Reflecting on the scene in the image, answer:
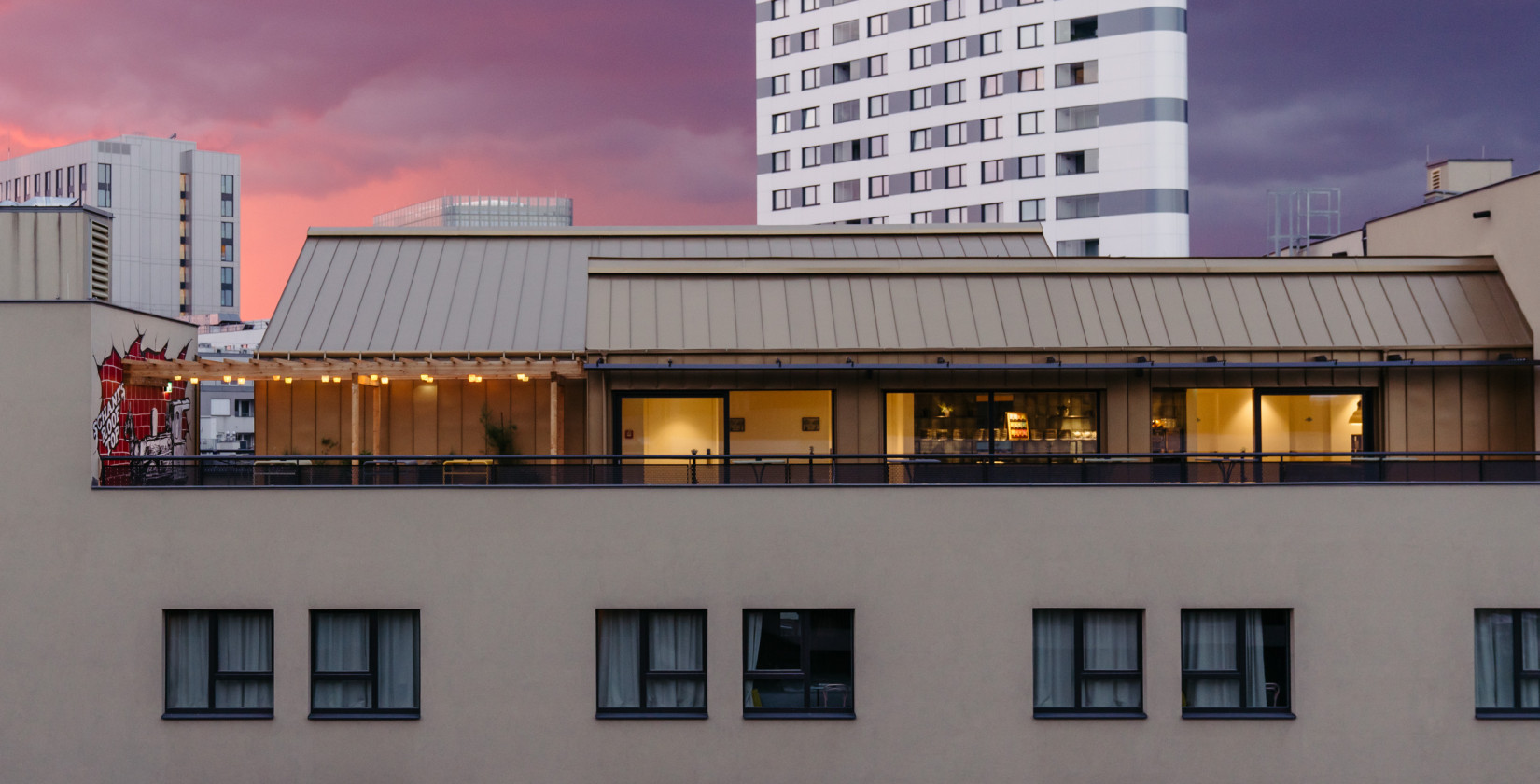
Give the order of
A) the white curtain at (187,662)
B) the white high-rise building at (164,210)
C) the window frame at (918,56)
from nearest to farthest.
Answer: the white curtain at (187,662), the window frame at (918,56), the white high-rise building at (164,210)

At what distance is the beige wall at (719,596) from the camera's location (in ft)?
44.3

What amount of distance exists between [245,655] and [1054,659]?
10861 millimetres

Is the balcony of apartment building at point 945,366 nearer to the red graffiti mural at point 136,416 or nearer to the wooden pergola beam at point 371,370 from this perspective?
the wooden pergola beam at point 371,370

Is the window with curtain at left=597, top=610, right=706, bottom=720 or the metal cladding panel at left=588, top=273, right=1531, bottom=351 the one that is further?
the metal cladding panel at left=588, top=273, right=1531, bottom=351

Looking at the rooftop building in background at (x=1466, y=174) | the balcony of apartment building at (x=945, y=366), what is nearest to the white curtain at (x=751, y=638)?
the balcony of apartment building at (x=945, y=366)

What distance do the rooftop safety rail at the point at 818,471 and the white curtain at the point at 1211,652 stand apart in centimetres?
185

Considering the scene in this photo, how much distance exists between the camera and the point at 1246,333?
17.2m

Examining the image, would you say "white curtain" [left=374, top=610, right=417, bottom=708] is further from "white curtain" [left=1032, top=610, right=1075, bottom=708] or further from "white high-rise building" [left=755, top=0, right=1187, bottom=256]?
"white high-rise building" [left=755, top=0, right=1187, bottom=256]

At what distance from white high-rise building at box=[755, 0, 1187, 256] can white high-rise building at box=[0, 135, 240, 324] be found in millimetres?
97123

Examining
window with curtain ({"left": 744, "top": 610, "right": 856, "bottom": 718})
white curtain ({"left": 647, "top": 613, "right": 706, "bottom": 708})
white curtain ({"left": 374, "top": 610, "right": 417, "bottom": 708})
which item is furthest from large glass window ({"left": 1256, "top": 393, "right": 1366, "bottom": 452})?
white curtain ({"left": 374, "top": 610, "right": 417, "bottom": 708})

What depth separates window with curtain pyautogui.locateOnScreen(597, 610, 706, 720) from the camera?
13.7 metres

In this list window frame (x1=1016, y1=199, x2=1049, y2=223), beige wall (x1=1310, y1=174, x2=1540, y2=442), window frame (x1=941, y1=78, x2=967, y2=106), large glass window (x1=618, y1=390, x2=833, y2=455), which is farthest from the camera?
window frame (x1=941, y1=78, x2=967, y2=106)

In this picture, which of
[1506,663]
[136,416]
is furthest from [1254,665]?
[136,416]

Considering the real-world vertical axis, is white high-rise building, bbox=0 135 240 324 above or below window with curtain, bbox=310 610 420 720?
above
